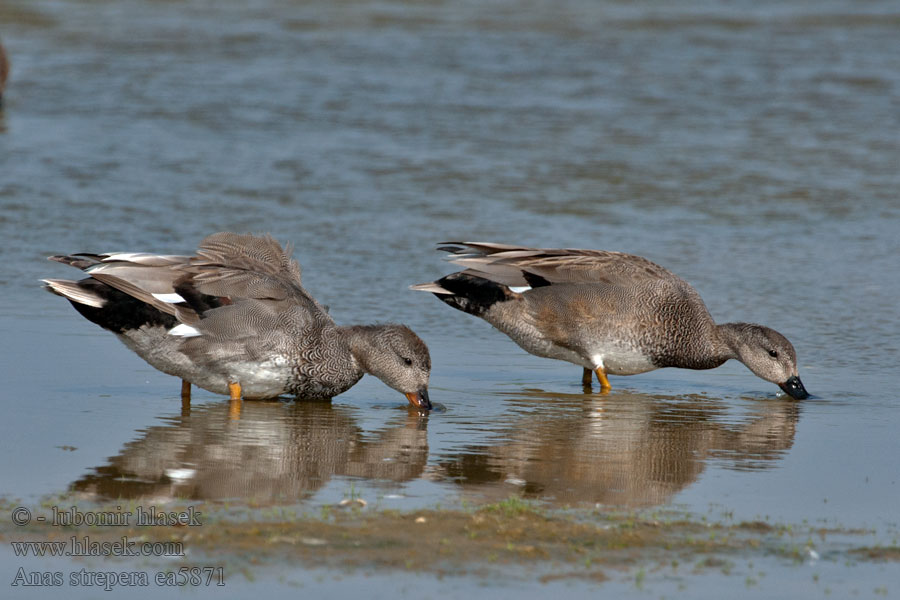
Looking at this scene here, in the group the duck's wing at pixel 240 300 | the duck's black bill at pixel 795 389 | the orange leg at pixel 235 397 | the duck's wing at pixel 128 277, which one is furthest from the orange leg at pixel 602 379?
the duck's wing at pixel 128 277

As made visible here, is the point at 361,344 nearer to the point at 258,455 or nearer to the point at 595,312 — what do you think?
the point at 258,455

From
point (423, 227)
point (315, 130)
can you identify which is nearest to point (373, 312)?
point (423, 227)

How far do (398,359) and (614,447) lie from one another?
1.40 meters

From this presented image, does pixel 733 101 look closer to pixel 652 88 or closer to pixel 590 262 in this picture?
pixel 652 88

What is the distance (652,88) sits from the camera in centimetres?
1931

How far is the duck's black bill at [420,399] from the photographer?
299 inches

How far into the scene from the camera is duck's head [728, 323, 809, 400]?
829 centimetres

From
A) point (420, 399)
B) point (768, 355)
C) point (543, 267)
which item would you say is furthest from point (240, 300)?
point (768, 355)

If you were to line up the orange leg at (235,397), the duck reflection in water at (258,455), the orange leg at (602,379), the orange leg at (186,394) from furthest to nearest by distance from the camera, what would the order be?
the orange leg at (602,379) → the orange leg at (186,394) → the orange leg at (235,397) → the duck reflection in water at (258,455)

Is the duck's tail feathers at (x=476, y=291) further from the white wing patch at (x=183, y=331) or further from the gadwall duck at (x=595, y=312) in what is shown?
the white wing patch at (x=183, y=331)

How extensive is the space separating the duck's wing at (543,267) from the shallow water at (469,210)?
1.93 ft

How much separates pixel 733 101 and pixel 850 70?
3.01 meters

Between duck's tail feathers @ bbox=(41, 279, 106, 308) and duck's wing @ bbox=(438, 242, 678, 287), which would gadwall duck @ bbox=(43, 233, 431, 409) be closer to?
duck's tail feathers @ bbox=(41, 279, 106, 308)

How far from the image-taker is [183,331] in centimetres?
753
